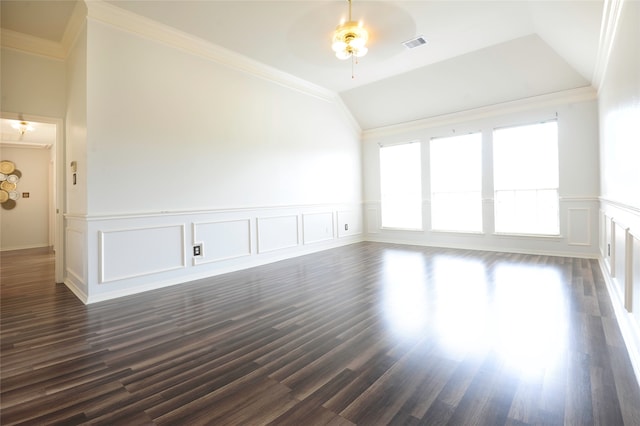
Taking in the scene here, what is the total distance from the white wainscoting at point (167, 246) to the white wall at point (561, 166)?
131 inches

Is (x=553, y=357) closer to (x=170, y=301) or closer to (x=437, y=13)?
(x=170, y=301)

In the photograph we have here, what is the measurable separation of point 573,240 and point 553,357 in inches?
161

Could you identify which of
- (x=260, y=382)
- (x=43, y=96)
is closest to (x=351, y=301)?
(x=260, y=382)

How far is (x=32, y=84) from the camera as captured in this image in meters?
3.82

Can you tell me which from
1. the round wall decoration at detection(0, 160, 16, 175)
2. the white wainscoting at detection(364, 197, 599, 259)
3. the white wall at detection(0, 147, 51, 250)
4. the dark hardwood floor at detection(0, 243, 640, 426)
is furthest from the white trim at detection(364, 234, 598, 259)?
the round wall decoration at detection(0, 160, 16, 175)

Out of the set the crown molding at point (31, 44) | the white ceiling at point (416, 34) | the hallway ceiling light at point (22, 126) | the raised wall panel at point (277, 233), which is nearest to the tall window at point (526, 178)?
the white ceiling at point (416, 34)

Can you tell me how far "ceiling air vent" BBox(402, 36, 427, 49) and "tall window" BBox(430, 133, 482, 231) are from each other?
97.2 inches

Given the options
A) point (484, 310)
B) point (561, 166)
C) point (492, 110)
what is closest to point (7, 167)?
point (484, 310)

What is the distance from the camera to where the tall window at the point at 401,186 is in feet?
22.5

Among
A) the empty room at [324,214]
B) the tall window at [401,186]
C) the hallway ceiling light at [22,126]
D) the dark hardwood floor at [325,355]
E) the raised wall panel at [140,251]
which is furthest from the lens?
the tall window at [401,186]

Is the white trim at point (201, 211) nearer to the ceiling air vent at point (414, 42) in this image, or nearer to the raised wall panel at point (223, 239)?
the raised wall panel at point (223, 239)

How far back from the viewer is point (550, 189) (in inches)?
208

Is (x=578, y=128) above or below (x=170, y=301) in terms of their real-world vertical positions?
above

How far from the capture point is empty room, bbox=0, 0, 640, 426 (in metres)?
1.74
